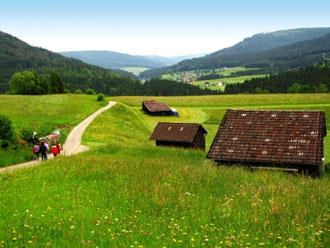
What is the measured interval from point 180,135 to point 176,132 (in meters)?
1.09

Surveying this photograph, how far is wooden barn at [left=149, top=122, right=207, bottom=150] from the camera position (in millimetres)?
46781

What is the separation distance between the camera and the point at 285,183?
15648 mm

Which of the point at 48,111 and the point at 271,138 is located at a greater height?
the point at 271,138

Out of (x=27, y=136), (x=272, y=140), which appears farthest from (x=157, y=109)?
(x=272, y=140)

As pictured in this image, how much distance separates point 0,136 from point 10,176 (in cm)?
1280

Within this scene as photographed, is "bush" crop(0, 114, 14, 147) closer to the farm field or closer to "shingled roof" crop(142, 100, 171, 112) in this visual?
the farm field

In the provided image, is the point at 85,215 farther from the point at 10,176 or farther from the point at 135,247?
the point at 10,176

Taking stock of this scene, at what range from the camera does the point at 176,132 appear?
48375 millimetres

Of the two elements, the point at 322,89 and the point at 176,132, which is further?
the point at 322,89

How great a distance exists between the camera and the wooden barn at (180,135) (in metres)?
46.8

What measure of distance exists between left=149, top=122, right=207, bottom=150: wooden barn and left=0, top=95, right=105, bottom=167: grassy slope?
13.6 m

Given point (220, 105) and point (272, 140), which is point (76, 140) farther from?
point (220, 105)

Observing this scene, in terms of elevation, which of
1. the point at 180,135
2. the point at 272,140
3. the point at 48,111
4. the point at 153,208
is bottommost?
the point at 180,135

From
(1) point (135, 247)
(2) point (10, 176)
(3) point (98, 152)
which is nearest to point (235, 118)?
(3) point (98, 152)
